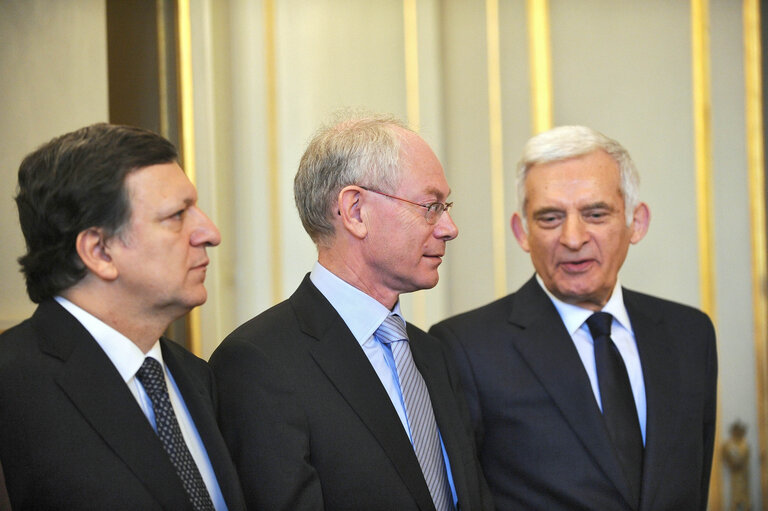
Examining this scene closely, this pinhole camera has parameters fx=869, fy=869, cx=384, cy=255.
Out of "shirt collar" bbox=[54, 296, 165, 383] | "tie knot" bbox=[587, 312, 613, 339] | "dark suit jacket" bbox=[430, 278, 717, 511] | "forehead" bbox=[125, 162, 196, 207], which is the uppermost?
"forehead" bbox=[125, 162, 196, 207]

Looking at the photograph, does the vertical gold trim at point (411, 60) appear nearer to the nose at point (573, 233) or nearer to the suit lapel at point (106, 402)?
the nose at point (573, 233)

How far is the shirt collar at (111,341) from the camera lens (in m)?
1.69

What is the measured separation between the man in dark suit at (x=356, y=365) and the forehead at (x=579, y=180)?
0.51 meters

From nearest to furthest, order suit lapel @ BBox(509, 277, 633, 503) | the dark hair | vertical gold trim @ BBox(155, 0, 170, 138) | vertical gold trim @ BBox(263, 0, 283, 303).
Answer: the dark hair → suit lapel @ BBox(509, 277, 633, 503) → vertical gold trim @ BBox(155, 0, 170, 138) → vertical gold trim @ BBox(263, 0, 283, 303)

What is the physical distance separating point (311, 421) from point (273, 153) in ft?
5.82

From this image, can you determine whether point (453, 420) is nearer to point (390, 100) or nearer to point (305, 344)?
point (305, 344)

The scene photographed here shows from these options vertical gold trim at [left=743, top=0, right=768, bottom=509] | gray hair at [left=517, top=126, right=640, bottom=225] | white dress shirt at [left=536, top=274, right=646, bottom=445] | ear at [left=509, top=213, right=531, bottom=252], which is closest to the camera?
white dress shirt at [left=536, top=274, right=646, bottom=445]

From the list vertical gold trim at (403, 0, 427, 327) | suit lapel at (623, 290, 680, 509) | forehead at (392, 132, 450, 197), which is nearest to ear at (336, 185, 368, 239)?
forehead at (392, 132, 450, 197)

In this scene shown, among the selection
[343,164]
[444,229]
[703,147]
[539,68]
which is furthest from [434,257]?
[703,147]

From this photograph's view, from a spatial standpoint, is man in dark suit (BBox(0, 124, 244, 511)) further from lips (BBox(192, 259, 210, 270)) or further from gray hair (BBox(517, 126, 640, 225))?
gray hair (BBox(517, 126, 640, 225))

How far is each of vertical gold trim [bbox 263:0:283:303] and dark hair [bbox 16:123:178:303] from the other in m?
1.74

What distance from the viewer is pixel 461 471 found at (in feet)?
7.00

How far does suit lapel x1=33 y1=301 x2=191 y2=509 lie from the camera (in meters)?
1.58

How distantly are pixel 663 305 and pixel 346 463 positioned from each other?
1309mm
